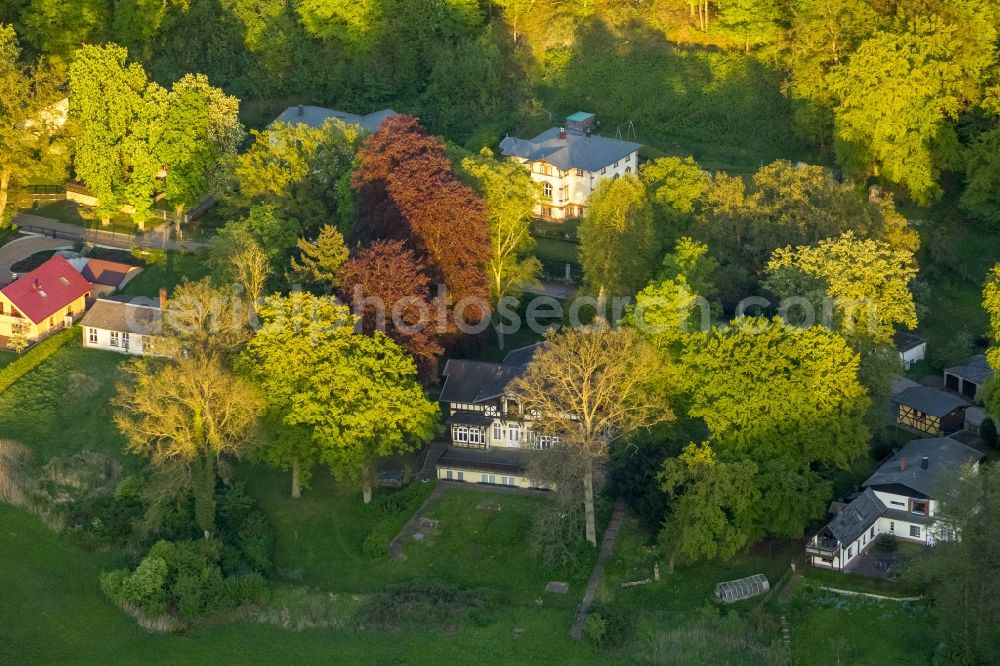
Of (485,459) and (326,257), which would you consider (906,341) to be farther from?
(326,257)

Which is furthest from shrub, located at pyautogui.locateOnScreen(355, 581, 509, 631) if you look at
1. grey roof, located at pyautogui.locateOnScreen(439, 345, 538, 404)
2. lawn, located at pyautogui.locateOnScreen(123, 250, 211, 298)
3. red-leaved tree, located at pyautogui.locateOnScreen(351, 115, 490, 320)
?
lawn, located at pyautogui.locateOnScreen(123, 250, 211, 298)

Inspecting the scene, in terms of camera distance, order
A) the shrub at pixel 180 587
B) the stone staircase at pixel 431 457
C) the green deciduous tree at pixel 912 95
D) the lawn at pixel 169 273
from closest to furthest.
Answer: the shrub at pixel 180 587, the stone staircase at pixel 431 457, the green deciduous tree at pixel 912 95, the lawn at pixel 169 273

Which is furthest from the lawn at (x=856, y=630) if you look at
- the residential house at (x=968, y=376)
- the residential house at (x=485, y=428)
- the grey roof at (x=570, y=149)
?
the grey roof at (x=570, y=149)

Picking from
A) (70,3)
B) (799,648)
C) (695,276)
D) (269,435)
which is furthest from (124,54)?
(799,648)

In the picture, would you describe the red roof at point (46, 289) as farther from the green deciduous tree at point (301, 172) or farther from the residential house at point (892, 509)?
the residential house at point (892, 509)

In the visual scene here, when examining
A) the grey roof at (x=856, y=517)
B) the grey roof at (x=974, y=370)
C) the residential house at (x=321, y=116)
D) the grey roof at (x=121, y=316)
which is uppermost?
the residential house at (x=321, y=116)

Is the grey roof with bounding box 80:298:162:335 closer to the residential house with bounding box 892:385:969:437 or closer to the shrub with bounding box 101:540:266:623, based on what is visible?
the shrub with bounding box 101:540:266:623

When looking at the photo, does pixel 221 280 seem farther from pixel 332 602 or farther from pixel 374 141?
pixel 332 602
